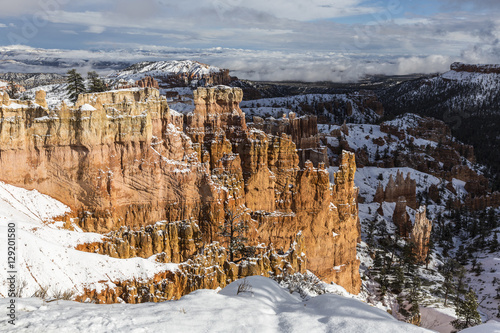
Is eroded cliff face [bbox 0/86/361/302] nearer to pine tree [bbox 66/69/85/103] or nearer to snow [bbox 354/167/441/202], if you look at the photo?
pine tree [bbox 66/69/85/103]

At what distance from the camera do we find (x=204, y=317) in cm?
760

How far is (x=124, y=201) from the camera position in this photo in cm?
2405

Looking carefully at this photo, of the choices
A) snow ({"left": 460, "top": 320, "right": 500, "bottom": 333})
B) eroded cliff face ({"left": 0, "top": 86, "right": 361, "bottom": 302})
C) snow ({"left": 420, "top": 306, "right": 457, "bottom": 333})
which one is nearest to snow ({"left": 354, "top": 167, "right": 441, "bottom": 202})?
snow ({"left": 420, "top": 306, "right": 457, "bottom": 333})

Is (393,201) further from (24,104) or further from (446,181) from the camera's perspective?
(24,104)

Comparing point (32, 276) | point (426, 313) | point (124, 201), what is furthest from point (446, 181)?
point (32, 276)

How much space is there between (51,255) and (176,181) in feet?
31.5

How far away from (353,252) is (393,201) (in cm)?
4163

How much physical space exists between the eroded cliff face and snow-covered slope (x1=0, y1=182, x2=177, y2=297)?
68 cm

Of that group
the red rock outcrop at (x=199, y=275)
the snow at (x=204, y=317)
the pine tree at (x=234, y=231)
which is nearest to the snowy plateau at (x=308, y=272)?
the snow at (x=204, y=317)

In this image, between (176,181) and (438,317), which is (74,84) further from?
(438,317)

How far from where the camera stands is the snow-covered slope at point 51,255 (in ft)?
54.7

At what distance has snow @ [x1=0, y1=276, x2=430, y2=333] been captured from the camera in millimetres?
7000

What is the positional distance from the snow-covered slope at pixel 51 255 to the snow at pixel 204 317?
8.55m

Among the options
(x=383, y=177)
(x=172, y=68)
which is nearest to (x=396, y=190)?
(x=383, y=177)
